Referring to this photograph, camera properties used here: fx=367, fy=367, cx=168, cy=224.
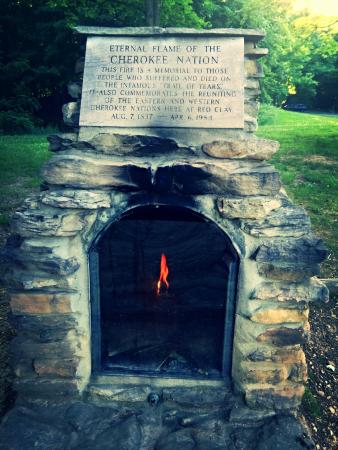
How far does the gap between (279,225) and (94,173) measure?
1.33 meters

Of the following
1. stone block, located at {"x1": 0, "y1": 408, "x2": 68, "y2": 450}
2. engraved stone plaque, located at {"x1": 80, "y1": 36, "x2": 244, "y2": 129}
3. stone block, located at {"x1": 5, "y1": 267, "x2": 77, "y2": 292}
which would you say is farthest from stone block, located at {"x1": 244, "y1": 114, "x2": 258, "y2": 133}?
stone block, located at {"x1": 0, "y1": 408, "x2": 68, "y2": 450}

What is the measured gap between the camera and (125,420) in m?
2.77

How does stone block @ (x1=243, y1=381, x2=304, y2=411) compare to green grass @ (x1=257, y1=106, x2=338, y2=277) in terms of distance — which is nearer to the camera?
stone block @ (x1=243, y1=381, x2=304, y2=411)

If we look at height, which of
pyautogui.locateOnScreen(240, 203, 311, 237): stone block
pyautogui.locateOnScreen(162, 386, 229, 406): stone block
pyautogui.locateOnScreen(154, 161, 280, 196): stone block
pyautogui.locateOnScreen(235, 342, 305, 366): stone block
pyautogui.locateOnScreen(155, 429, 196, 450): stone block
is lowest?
pyautogui.locateOnScreen(155, 429, 196, 450): stone block

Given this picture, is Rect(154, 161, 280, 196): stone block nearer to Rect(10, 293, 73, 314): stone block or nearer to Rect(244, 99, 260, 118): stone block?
Rect(244, 99, 260, 118): stone block

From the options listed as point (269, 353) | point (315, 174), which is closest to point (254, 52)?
point (269, 353)

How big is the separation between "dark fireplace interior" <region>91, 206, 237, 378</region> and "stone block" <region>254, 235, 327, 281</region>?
40 centimetres

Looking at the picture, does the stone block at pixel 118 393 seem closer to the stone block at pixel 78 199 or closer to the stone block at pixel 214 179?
the stone block at pixel 78 199

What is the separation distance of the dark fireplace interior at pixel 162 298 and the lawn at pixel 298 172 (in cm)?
246

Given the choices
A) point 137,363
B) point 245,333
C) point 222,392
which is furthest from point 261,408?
point 137,363

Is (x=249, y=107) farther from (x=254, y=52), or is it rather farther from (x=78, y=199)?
(x=78, y=199)

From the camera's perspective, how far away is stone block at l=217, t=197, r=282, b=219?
2496mm

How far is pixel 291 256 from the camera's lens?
8.31 ft

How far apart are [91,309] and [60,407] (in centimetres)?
82
